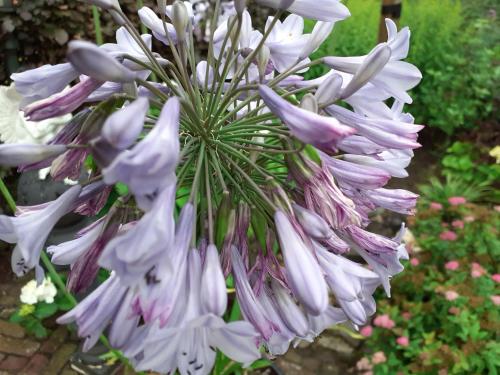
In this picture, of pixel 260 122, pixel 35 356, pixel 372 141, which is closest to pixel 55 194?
pixel 35 356

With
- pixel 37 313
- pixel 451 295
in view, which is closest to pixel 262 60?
pixel 451 295

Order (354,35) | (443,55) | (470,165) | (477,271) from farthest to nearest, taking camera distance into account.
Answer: (354,35) → (443,55) → (470,165) → (477,271)

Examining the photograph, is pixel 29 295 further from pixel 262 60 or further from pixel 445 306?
pixel 262 60

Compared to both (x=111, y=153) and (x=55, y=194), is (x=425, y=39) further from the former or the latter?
(x=111, y=153)

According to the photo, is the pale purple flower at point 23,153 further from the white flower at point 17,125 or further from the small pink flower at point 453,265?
the small pink flower at point 453,265

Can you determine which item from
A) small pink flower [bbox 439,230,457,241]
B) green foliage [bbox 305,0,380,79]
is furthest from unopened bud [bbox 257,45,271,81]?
green foliage [bbox 305,0,380,79]

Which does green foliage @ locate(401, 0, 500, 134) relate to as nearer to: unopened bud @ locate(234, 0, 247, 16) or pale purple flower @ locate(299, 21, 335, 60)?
pale purple flower @ locate(299, 21, 335, 60)
